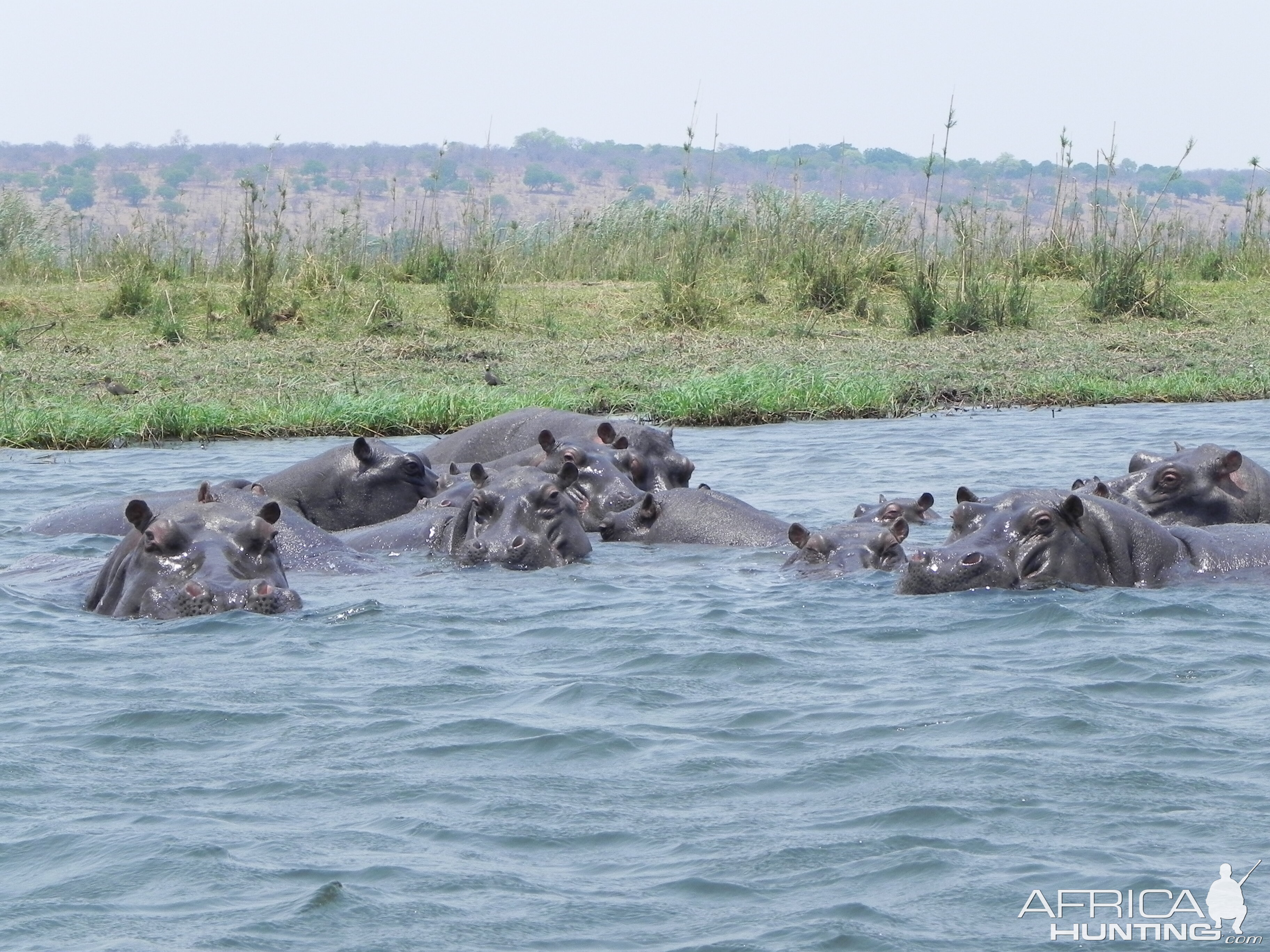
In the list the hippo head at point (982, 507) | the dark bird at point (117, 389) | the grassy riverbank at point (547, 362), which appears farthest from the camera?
the dark bird at point (117, 389)

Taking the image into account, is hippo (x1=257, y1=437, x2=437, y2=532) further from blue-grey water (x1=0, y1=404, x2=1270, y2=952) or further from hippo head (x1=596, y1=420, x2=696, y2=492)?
blue-grey water (x1=0, y1=404, x2=1270, y2=952)

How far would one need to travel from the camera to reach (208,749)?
5234 millimetres

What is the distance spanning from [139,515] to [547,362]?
9224 millimetres

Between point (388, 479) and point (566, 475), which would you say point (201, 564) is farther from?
point (388, 479)

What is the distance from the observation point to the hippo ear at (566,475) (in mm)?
8312

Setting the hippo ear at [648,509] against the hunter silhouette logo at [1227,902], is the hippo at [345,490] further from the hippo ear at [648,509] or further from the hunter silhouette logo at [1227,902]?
the hunter silhouette logo at [1227,902]

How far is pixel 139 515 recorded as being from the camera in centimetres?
663

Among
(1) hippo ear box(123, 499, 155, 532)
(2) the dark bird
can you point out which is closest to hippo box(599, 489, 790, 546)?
(1) hippo ear box(123, 499, 155, 532)

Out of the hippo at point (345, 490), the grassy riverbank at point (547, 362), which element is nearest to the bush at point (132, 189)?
the grassy riverbank at point (547, 362)

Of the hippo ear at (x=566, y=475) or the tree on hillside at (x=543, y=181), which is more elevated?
the tree on hillside at (x=543, y=181)

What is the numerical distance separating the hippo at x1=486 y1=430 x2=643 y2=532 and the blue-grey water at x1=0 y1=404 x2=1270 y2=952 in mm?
1138

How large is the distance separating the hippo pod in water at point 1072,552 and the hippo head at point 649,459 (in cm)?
278

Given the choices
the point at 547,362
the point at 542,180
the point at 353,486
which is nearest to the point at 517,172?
the point at 542,180

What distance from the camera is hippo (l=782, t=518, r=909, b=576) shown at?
307 inches
